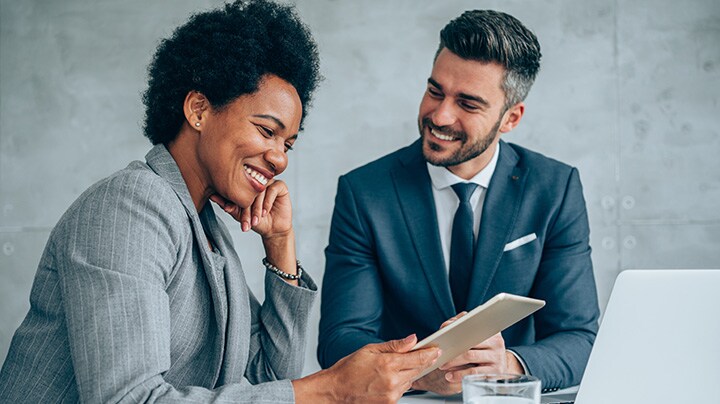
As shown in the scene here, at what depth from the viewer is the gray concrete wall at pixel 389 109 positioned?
3439 mm

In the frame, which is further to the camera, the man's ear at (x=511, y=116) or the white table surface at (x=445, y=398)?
the man's ear at (x=511, y=116)

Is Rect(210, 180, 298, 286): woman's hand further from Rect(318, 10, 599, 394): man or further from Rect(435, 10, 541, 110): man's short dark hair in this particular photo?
Rect(435, 10, 541, 110): man's short dark hair

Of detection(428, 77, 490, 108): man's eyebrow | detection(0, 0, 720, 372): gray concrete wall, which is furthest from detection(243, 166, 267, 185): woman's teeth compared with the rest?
detection(0, 0, 720, 372): gray concrete wall

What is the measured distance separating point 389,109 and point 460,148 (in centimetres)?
117

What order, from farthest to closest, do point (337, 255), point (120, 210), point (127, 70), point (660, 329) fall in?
point (127, 70)
point (337, 255)
point (120, 210)
point (660, 329)

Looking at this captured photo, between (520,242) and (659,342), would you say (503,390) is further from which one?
(520,242)

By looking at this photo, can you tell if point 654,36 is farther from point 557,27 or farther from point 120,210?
point 120,210

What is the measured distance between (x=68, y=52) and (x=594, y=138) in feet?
7.49

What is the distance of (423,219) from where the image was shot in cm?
239

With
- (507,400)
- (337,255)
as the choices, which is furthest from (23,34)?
(507,400)

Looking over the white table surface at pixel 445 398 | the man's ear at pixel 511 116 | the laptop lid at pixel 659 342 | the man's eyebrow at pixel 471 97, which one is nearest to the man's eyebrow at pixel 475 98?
the man's eyebrow at pixel 471 97

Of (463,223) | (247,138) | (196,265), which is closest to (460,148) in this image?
(463,223)

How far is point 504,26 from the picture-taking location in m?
2.48

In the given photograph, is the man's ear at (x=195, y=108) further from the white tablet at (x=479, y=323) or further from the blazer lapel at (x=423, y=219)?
the blazer lapel at (x=423, y=219)
